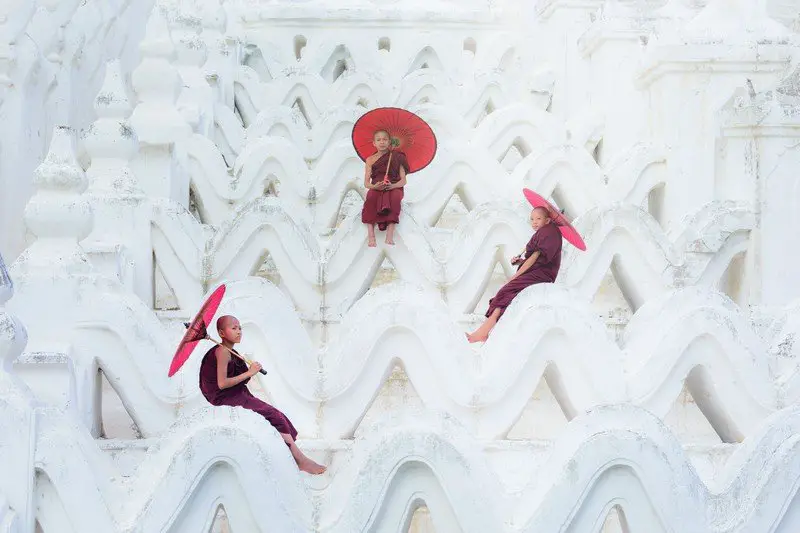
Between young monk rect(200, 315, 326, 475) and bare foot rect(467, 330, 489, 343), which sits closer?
young monk rect(200, 315, 326, 475)

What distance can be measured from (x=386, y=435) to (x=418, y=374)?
4.06ft

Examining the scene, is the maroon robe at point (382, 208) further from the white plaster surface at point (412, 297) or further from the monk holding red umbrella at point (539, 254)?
the monk holding red umbrella at point (539, 254)

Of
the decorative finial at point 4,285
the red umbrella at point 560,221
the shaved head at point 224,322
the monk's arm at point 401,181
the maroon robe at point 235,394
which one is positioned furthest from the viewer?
the monk's arm at point 401,181

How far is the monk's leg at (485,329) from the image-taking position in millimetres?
6453

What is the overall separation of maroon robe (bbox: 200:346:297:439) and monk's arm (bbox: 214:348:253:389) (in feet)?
0.07

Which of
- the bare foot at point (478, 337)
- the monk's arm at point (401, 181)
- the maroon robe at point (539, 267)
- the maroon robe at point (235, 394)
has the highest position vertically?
the monk's arm at point (401, 181)

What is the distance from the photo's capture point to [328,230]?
316 inches

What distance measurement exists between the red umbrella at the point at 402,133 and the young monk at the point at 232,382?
180cm

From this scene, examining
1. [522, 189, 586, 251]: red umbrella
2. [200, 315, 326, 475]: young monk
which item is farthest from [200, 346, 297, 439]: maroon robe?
[522, 189, 586, 251]: red umbrella

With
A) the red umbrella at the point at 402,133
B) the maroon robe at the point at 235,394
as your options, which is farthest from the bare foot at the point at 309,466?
the red umbrella at the point at 402,133

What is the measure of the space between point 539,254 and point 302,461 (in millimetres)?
1936

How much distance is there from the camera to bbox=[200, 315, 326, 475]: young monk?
535cm

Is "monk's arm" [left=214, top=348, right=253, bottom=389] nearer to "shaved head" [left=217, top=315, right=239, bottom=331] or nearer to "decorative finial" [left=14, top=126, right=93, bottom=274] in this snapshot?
"shaved head" [left=217, top=315, right=239, bottom=331]

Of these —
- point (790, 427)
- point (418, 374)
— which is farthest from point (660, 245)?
point (790, 427)
